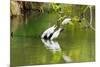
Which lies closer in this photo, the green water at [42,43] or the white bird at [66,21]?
the green water at [42,43]

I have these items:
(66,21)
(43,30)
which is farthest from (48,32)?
(66,21)

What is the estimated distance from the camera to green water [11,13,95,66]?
75.2 inches

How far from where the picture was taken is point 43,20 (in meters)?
2.00

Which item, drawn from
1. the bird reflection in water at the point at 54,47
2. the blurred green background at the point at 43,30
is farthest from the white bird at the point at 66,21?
the bird reflection in water at the point at 54,47

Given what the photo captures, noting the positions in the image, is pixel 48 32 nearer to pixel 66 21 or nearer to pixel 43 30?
Answer: pixel 43 30

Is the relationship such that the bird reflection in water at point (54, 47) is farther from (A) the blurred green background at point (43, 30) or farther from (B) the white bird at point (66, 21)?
(B) the white bird at point (66, 21)

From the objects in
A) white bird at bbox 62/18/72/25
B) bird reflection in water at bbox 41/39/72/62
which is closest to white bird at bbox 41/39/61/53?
bird reflection in water at bbox 41/39/72/62

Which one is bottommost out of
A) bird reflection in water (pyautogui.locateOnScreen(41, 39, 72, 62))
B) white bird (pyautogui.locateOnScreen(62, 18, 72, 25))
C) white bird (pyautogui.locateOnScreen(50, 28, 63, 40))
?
bird reflection in water (pyautogui.locateOnScreen(41, 39, 72, 62))

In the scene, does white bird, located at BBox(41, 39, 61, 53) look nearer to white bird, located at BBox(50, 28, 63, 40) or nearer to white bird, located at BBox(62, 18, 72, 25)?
white bird, located at BBox(50, 28, 63, 40)

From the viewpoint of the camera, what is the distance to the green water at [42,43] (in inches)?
75.2

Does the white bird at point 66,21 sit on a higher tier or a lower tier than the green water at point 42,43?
higher

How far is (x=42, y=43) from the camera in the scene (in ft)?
6.52
